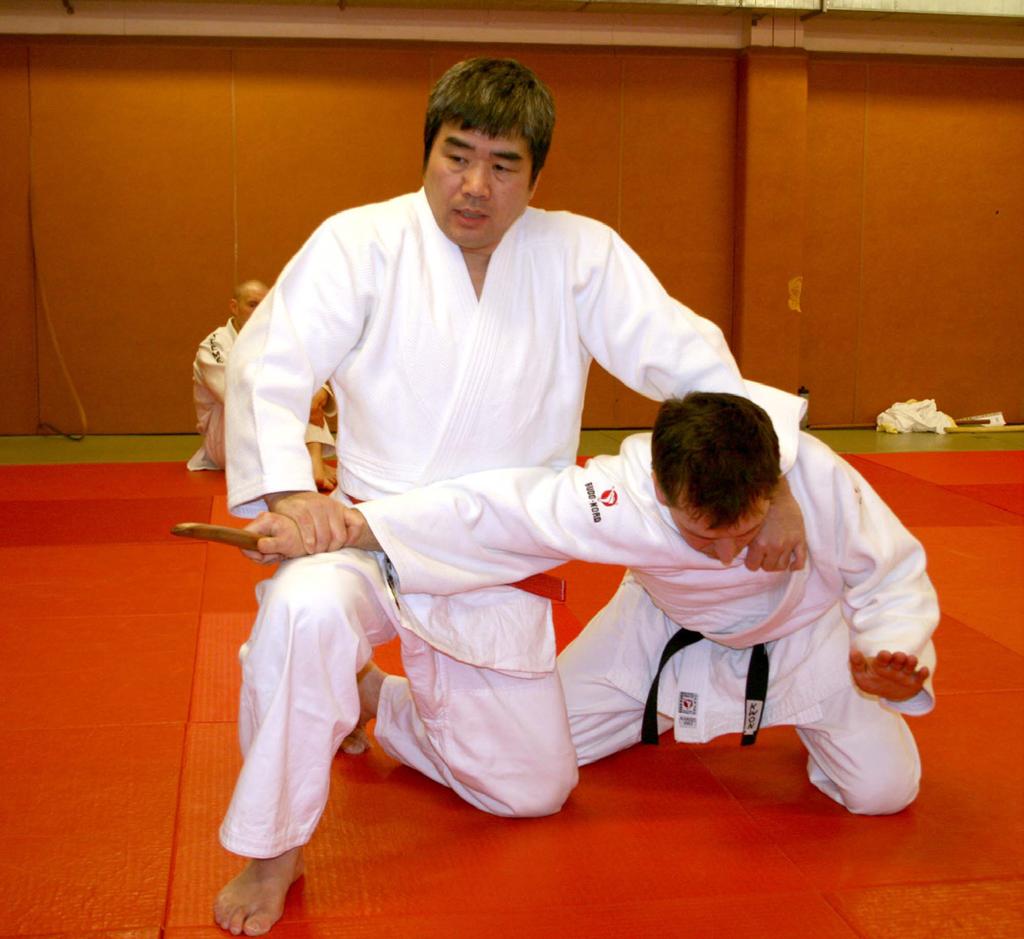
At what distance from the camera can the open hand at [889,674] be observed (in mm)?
2129

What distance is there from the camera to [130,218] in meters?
8.67

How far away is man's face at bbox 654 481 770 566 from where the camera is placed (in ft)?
7.14

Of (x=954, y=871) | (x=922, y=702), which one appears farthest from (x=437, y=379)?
(x=954, y=871)

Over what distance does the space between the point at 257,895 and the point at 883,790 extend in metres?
1.29

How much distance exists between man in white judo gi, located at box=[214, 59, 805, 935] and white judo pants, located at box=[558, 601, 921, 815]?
241 millimetres

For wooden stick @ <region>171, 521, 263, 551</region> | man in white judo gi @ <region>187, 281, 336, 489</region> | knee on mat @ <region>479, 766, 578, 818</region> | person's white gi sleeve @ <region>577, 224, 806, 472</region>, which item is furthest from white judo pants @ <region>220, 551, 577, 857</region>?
man in white judo gi @ <region>187, 281, 336, 489</region>

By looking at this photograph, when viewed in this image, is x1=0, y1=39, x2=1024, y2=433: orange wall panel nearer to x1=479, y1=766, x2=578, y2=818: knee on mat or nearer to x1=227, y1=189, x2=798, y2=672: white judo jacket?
x1=227, y1=189, x2=798, y2=672: white judo jacket

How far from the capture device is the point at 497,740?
8.06 feet

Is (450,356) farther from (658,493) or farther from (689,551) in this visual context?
(689,551)

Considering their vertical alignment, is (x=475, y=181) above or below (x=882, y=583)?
above

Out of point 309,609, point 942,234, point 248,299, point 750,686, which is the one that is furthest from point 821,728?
point 942,234

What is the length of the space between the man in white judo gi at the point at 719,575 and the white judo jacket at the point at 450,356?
0.45 ft

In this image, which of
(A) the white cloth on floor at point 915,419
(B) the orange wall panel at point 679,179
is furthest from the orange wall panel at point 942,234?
(B) the orange wall panel at point 679,179

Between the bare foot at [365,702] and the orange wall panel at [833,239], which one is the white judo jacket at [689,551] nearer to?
the bare foot at [365,702]
